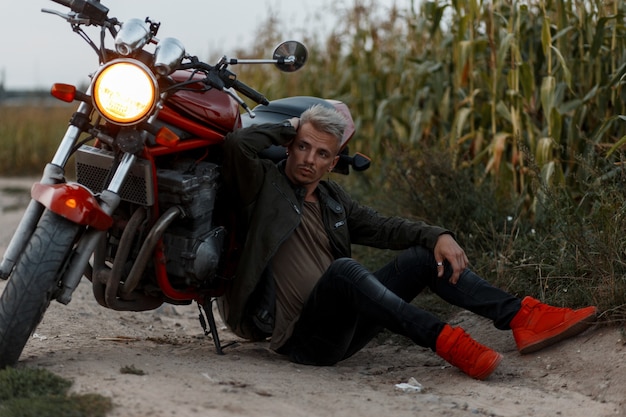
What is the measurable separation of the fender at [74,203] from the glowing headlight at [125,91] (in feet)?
0.92

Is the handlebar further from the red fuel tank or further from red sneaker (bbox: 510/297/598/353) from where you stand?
red sneaker (bbox: 510/297/598/353)

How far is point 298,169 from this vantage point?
13.3 feet

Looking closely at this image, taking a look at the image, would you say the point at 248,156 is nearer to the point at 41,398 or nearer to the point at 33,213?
the point at 33,213

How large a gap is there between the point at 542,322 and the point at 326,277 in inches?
36.8

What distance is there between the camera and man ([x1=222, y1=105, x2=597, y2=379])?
376 cm

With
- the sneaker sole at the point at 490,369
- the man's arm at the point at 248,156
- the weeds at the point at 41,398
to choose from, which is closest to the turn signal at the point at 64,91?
the man's arm at the point at 248,156

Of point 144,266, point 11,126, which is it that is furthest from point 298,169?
point 11,126

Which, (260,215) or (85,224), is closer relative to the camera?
(85,224)

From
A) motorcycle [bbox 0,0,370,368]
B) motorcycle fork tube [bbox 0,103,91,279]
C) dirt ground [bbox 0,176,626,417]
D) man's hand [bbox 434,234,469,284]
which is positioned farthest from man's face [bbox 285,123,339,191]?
motorcycle fork tube [bbox 0,103,91,279]

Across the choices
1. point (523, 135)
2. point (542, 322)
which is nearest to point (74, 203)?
point (542, 322)

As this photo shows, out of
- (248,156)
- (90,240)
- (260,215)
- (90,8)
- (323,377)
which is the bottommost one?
(323,377)

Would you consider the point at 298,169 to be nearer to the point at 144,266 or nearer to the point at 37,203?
the point at 144,266

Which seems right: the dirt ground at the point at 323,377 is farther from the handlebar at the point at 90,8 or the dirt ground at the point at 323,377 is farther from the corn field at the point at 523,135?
the handlebar at the point at 90,8

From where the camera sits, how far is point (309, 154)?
403 centimetres
